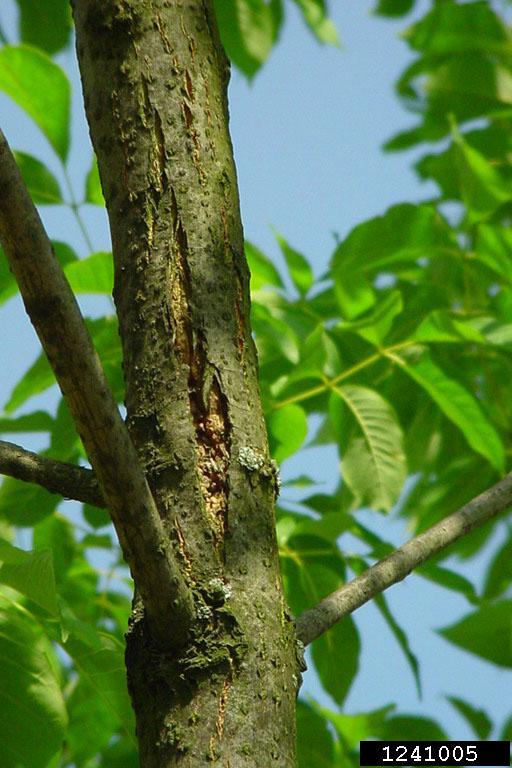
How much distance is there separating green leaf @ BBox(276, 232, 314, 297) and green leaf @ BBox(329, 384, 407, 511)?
40 centimetres

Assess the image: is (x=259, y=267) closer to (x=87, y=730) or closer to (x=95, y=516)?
(x=95, y=516)

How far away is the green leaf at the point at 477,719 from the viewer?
233 cm

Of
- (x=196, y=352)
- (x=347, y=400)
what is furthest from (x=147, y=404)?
(x=347, y=400)

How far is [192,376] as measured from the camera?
1.16 m

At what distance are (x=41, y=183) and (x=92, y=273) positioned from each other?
264 mm

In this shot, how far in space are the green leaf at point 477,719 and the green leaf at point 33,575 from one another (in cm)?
143

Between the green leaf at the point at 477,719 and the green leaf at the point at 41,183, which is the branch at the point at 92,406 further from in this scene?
the green leaf at the point at 477,719

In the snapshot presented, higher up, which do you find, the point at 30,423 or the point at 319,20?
the point at 319,20

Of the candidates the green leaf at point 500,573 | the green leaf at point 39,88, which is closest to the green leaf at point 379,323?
the green leaf at point 39,88

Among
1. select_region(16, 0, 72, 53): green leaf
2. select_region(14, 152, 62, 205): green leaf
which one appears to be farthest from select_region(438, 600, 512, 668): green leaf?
select_region(16, 0, 72, 53): green leaf

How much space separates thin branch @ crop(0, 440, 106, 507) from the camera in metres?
1.08

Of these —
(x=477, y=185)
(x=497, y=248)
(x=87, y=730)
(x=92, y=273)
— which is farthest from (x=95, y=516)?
(x=477, y=185)

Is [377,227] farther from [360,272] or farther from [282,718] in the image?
[282,718]

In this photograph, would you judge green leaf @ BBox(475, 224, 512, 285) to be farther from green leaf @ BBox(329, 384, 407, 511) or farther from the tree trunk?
the tree trunk
